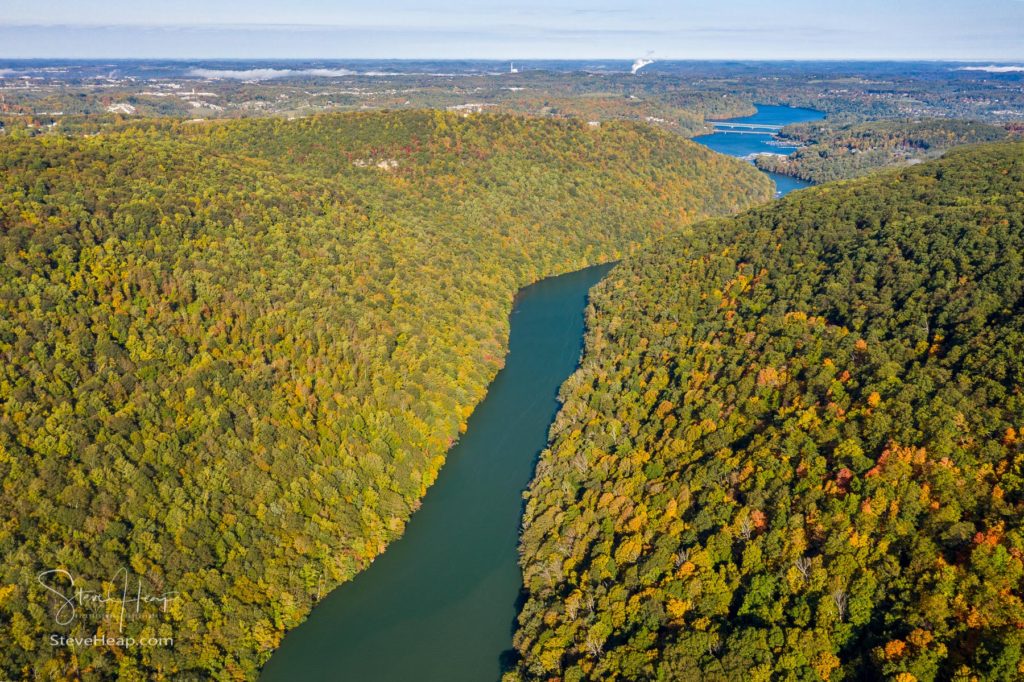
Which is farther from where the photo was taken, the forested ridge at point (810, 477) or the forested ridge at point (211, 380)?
the forested ridge at point (211, 380)

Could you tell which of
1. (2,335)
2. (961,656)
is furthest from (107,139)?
(961,656)

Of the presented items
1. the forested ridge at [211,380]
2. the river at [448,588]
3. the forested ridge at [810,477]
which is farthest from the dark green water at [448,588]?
the forested ridge at [810,477]

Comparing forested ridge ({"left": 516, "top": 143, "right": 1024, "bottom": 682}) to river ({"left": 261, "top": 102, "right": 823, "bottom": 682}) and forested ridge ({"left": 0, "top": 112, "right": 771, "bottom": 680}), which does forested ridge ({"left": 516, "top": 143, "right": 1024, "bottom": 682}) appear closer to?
river ({"left": 261, "top": 102, "right": 823, "bottom": 682})

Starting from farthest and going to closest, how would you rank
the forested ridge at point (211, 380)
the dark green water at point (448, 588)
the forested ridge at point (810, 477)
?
the dark green water at point (448, 588)
the forested ridge at point (211, 380)
the forested ridge at point (810, 477)

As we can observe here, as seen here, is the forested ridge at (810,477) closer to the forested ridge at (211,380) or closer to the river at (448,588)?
the river at (448,588)

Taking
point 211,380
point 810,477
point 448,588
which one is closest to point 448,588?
point 448,588

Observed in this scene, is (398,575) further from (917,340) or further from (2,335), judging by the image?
(917,340)
